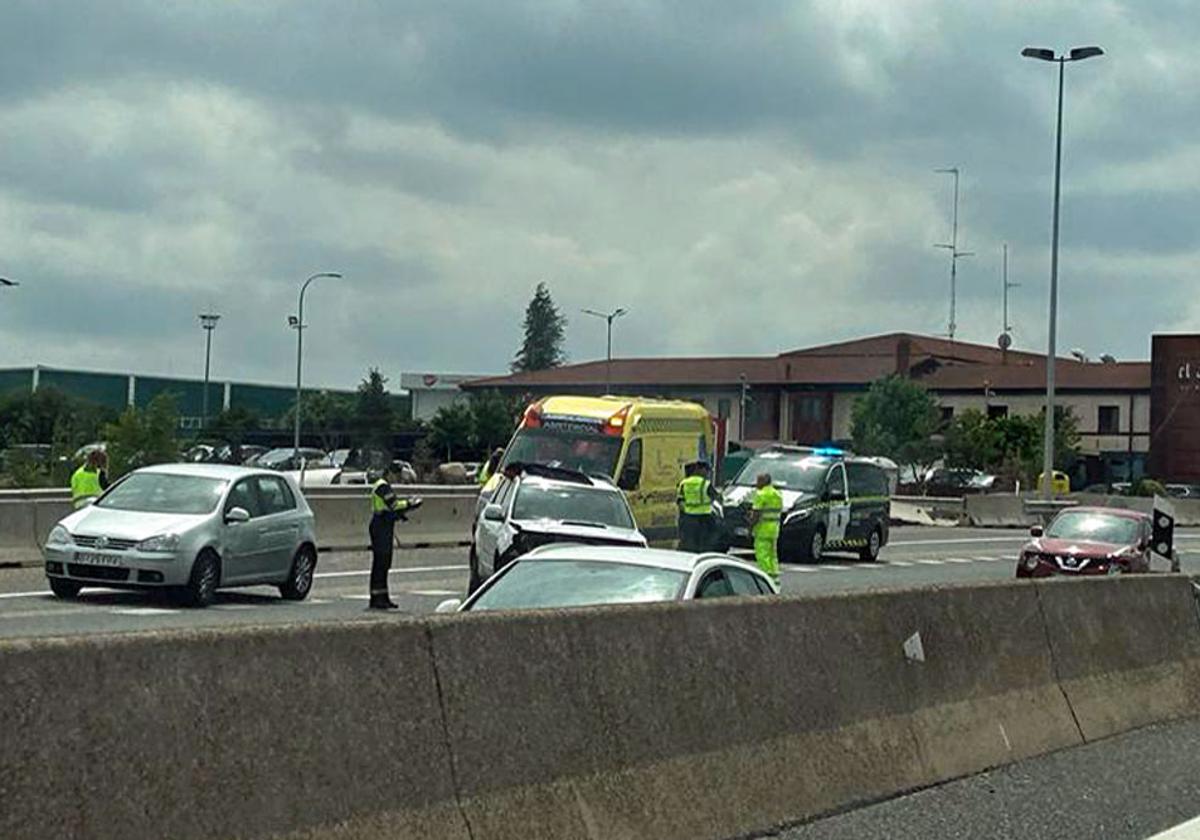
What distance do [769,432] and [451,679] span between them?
9659 centimetres

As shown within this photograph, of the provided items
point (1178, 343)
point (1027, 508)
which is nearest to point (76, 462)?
point (1027, 508)

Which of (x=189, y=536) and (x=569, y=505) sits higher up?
(x=569, y=505)

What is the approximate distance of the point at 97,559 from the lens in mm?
19766

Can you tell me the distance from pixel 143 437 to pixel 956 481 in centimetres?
4148

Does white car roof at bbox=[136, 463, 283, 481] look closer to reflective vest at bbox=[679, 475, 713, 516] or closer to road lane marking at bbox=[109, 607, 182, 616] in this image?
road lane marking at bbox=[109, 607, 182, 616]

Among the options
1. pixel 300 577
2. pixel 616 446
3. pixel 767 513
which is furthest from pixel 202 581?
pixel 616 446

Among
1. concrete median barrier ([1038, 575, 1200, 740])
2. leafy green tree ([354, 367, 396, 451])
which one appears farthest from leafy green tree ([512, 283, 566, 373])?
concrete median barrier ([1038, 575, 1200, 740])

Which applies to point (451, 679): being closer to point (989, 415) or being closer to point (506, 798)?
point (506, 798)

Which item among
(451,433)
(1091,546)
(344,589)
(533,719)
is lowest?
(344,589)

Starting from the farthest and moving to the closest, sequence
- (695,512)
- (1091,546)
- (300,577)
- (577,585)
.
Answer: (1091,546), (695,512), (300,577), (577,585)

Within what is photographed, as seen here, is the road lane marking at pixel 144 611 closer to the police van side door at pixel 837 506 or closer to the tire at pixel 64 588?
the tire at pixel 64 588

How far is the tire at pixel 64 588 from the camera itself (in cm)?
2002

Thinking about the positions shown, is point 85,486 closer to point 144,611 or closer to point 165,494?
point 165,494

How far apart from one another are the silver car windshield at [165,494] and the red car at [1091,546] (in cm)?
1269
